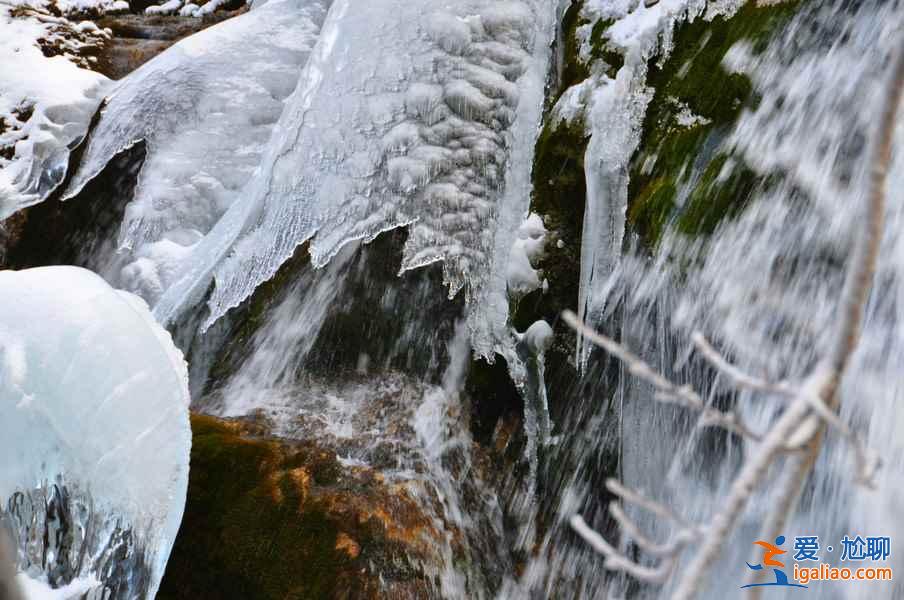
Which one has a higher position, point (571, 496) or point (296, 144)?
point (296, 144)

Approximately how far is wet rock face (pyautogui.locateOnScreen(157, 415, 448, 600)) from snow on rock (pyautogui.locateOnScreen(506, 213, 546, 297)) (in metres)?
0.97

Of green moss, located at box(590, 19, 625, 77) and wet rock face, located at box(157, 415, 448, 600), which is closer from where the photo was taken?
wet rock face, located at box(157, 415, 448, 600)

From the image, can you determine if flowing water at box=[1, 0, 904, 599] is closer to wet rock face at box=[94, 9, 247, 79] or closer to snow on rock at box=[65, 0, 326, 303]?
snow on rock at box=[65, 0, 326, 303]

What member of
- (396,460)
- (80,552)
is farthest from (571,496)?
(80,552)

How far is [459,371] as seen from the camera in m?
3.52

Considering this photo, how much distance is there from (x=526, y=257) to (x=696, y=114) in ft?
2.96

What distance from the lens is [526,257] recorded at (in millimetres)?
3223

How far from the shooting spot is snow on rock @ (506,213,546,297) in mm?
3197

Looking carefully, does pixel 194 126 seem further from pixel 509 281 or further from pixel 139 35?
pixel 509 281

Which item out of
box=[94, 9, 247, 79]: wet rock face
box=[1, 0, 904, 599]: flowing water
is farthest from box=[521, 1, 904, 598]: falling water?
box=[94, 9, 247, 79]: wet rock face

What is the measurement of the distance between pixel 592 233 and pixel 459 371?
104 cm

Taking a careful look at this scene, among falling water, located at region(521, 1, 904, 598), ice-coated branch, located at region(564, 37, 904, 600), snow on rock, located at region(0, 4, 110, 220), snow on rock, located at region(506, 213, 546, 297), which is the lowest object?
snow on rock, located at region(0, 4, 110, 220)

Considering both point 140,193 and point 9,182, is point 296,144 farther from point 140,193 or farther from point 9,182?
point 9,182

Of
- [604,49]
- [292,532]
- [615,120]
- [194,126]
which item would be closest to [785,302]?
[615,120]
